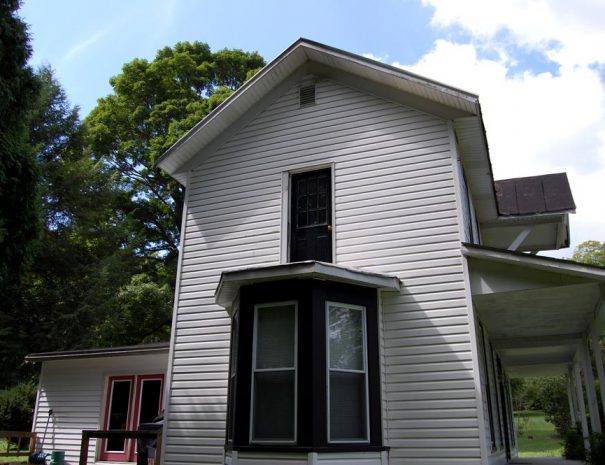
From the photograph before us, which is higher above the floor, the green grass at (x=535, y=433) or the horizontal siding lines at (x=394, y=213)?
the horizontal siding lines at (x=394, y=213)

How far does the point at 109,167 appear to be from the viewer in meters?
23.7

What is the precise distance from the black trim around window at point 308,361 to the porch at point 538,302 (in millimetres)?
1650

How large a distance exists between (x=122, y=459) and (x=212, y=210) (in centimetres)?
692

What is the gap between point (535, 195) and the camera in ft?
39.0

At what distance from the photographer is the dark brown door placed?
863 centimetres

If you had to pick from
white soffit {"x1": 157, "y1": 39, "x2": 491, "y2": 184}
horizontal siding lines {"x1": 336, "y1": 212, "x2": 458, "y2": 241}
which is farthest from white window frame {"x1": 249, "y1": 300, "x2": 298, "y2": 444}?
white soffit {"x1": 157, "y1": 39, "x2": 491, "y2": 184}

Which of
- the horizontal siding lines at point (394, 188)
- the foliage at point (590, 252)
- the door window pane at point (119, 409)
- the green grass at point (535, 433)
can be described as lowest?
the green grass at point (535, 433)

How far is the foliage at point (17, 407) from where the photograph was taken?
17406 mm

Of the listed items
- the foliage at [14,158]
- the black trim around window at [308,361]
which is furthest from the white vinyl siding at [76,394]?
the black trim around window at [308,361]

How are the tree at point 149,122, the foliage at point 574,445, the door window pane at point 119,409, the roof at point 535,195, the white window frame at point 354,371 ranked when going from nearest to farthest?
the white window frame at point 354,371, the roof at point 535,195, the door window pane at point 119,409, the foliage at point 574,445, the tree at point 149,122

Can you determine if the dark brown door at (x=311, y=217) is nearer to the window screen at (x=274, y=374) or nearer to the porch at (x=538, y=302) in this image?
the window screen at (x=274, y=374)

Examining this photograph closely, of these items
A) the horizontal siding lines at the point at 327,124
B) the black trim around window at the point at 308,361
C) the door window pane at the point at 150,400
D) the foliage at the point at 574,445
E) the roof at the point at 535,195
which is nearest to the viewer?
the black trim around window at the point at 308,361

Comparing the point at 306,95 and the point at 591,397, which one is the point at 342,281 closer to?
the point at 306,95

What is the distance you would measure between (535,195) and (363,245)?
5716mm
